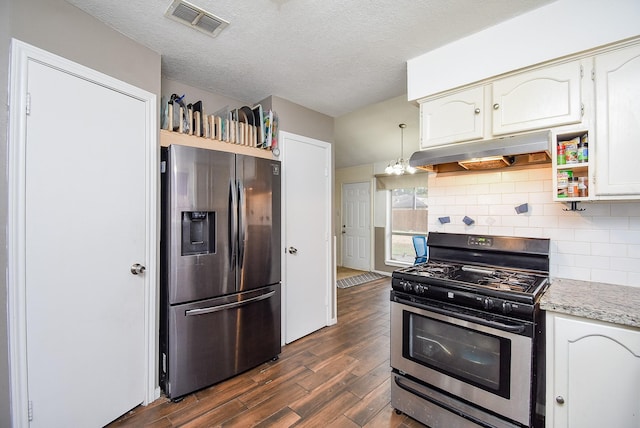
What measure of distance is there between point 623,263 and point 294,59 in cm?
256

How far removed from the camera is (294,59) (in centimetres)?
218

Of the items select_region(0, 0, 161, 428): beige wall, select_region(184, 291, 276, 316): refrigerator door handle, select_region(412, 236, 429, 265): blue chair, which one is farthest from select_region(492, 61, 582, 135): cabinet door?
select_region(412, 236, 429, 265): blue chair

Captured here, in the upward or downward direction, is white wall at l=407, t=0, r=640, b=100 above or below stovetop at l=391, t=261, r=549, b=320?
above

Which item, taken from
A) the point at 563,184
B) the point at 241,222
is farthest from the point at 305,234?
the point at 563,184

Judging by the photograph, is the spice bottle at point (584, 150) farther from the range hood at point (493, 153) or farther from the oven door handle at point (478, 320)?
the oven door handle at point (478, 320)

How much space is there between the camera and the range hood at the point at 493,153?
1.59m

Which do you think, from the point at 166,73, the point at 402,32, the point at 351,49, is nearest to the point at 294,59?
the point at 351,49

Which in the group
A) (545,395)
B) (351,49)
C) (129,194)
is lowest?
(545,395)

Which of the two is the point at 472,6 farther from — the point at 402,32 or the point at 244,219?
the point at 244,219

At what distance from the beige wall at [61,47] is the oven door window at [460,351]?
2199 millimetres

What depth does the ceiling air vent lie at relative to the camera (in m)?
1.60

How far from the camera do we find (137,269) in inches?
74.3

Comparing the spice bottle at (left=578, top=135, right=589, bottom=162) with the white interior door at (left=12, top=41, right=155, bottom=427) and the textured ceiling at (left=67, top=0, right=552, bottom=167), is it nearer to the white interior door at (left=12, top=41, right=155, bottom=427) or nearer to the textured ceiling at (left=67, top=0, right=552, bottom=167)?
the textured ceiling at (left=67, top=0, right=552, bottom=167)

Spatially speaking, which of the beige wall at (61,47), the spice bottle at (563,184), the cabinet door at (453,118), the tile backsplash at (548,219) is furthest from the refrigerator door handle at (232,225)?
the spice bottle at (563,184)
